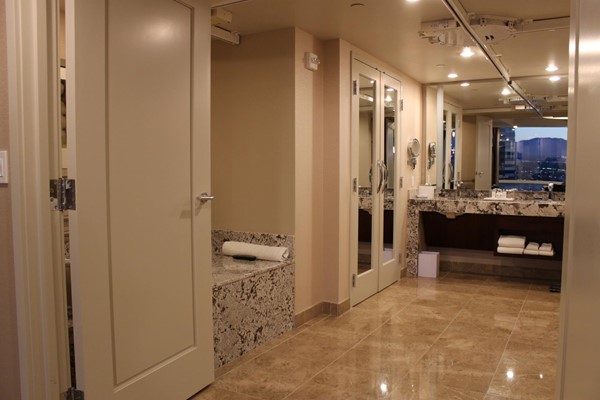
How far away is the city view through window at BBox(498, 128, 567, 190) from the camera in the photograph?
194 inches

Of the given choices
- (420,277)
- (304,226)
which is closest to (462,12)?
(304,226)

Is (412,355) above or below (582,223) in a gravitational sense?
below

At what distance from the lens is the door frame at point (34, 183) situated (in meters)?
1.82

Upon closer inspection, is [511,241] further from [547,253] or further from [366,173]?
[366,173]

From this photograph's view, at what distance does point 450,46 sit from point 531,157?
180cm

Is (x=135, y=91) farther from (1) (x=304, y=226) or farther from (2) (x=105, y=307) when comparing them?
(1) (x=304, y=226)

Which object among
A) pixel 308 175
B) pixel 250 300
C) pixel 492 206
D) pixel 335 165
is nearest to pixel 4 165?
pixel 250 300

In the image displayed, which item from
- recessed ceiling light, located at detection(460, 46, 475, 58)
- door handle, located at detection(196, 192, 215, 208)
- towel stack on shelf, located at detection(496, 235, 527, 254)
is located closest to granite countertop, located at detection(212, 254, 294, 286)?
door handle, located at detection(196, 192, 215, 208)

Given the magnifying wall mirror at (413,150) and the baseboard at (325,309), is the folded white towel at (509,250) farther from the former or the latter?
the baseboard at (325,309)

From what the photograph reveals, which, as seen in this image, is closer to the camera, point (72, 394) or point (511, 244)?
point (72, 394)

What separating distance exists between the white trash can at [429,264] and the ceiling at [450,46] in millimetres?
1617

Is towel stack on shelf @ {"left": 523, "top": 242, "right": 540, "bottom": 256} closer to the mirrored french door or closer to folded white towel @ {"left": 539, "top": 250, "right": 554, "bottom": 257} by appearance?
folded white towel @ {"left": 539, "top": 250, "right": 554, "bottom": 257}

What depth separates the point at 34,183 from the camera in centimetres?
185

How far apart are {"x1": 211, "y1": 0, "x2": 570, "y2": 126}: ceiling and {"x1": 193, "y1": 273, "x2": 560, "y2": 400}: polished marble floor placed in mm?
2129
